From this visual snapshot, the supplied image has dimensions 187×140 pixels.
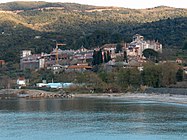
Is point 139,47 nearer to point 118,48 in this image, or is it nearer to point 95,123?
point 118,48

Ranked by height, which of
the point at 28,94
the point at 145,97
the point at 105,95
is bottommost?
the point at 145,97

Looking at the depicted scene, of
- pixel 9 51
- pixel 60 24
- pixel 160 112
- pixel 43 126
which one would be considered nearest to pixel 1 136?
pixel 43 126

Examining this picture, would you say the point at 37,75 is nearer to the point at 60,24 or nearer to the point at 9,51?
the point at 9,51

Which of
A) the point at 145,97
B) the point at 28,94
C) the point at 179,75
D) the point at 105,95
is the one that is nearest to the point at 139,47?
the point at 28,94

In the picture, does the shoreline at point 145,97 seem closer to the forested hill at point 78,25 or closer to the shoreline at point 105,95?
the shoreline at point 105,95

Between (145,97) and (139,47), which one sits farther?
A: (139,47)

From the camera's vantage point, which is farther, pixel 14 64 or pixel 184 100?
pixel 14 64

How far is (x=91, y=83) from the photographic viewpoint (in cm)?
7619

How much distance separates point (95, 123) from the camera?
37.4 meters

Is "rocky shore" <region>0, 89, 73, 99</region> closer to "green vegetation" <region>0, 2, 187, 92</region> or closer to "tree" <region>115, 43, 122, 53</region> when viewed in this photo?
"green vegetation" <region>0, 2, 187, 92</region>

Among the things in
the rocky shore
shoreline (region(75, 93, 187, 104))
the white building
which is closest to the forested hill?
the white building

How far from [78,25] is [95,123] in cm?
10761

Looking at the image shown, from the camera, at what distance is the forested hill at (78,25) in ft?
367

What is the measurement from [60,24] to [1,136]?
375 feet
